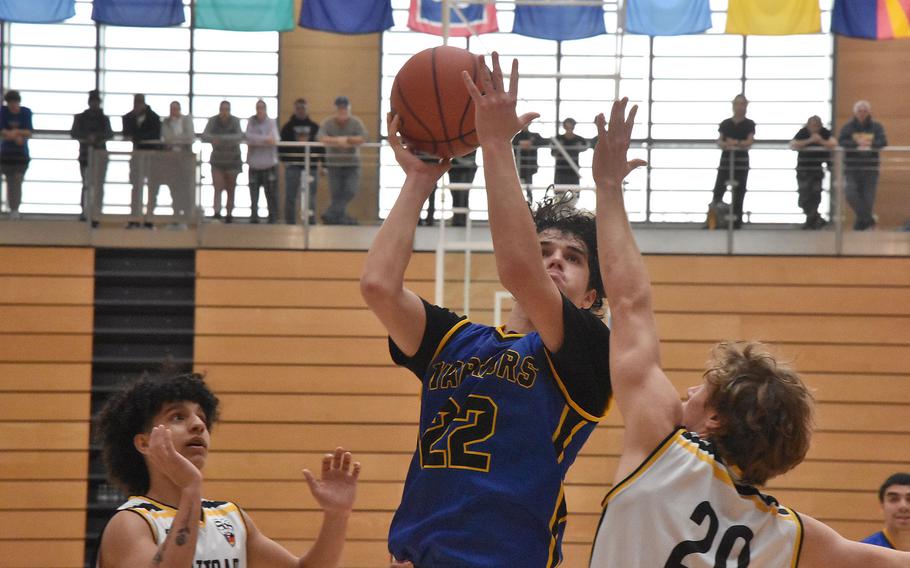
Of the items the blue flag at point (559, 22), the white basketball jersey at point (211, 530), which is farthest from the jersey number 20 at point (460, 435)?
the blue flag at point (559, 22)

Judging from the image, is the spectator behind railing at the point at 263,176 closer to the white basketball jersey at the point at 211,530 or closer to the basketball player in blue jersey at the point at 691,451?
the white basketball jersey at the point at 211,530

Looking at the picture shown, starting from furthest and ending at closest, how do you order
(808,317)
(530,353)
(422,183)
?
(808,317), (422,183), (530,353)

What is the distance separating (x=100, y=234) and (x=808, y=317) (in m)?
6.66

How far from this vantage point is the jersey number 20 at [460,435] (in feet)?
8.77

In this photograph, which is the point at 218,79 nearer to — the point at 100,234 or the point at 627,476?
the point at 100,234

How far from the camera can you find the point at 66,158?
→ 434 inches

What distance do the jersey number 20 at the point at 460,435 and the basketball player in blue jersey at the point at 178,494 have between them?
0.74 m

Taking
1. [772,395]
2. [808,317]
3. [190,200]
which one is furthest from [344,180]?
[772,395]

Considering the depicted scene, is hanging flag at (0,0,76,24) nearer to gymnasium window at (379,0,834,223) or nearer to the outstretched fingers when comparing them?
gymnasium window at (379,0,834,223)

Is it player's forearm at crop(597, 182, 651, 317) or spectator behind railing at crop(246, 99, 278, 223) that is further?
spectator behind railing at crop(246, 99, 278, 223)

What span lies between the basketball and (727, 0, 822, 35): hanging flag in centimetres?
812

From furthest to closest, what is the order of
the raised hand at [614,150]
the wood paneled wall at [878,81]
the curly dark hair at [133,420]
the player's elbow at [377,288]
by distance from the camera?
1. the wood paneled wall at [878,81]
2. the curly dark hair at [133,420]
3. the player's elbow at [377,288]
4. the raised hand at [614,150]

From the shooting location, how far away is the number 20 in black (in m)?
2.27

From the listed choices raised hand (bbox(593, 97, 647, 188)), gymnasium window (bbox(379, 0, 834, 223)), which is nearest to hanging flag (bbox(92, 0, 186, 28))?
gymnasium window (bbox(379, 0, 834, 223))
